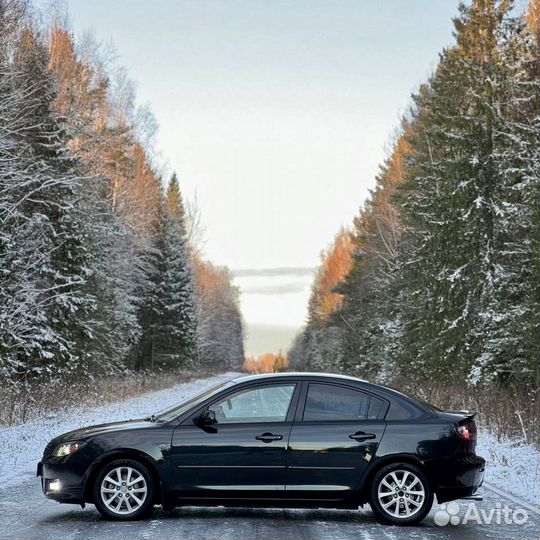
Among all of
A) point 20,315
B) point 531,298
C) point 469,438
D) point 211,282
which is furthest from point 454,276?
point 211,282

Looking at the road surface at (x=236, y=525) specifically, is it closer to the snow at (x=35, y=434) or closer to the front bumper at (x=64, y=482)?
the front bumper at (x=64, y=482)

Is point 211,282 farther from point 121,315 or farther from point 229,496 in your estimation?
point 229,496

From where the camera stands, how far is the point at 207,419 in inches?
322

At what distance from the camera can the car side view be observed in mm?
8070

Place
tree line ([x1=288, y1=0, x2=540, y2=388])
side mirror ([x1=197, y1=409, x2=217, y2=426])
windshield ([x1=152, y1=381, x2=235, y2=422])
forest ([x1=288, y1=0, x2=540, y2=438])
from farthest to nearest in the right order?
tree line ([x1=288, y1=0, x2=540, y2=388]) < forest ([x1=288, y1=0, x2=540, y2=438]) < windshield ([x1=152, y1=381, x2=235, y2=422]) < side mirror ([x1=197, y1=409, x2=217, y2=426])

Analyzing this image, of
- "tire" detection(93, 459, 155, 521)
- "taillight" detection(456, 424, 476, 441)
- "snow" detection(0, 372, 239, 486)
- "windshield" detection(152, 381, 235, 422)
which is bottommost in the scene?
"snow" detection(0, 372, 239, 486)

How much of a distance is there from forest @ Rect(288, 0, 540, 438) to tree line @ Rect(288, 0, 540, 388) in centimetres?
4

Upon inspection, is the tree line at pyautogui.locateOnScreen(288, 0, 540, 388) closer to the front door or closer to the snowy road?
the snowy road

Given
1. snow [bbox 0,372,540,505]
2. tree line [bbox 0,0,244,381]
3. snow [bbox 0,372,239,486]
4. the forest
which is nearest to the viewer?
snow [bbox 0,372,540,505]

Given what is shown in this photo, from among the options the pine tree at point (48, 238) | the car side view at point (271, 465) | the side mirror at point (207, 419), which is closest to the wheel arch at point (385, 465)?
the car side view at point (271, 465)

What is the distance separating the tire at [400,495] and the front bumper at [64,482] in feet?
10.1

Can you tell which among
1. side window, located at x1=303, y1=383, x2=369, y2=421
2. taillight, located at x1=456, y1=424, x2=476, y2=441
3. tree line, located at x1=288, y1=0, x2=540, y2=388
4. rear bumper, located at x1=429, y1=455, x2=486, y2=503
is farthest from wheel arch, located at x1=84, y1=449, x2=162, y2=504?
tree line, located at x1=288, y1=0, x2=540, y2=388

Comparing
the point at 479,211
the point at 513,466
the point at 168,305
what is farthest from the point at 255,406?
the point at 168,305

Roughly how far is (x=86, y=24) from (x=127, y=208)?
354 inches
